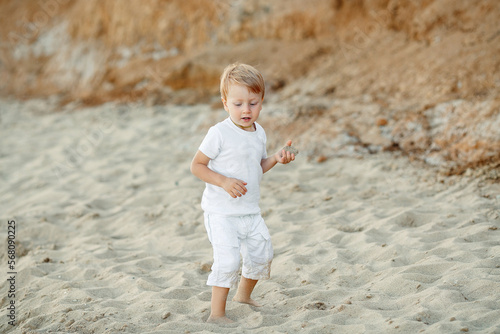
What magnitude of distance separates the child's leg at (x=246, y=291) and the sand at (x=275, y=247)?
4 centimetres

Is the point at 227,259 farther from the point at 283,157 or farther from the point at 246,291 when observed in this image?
the point at 283,157

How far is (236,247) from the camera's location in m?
2.88

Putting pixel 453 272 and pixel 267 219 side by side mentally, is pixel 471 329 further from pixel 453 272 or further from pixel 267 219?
pixel 267 219

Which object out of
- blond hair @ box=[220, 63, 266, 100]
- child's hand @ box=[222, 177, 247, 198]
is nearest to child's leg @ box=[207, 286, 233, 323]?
child's hand @ box=[222, 177, 247, 198]

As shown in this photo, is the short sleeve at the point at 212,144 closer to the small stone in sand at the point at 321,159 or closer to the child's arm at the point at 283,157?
the child's arm at the point at 283,157

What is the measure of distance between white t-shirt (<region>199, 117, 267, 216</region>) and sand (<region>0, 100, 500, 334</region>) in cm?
60

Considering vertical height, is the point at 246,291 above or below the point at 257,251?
below

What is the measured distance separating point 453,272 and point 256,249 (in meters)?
1.15

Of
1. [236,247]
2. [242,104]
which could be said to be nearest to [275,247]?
[236,247]

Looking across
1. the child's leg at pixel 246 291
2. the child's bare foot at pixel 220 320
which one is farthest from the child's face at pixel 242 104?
the child's bare foot at pixel 220 320

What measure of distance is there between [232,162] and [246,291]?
0.76m

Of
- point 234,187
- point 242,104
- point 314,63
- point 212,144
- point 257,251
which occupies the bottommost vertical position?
point 257,251

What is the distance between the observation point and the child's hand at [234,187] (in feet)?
9.16

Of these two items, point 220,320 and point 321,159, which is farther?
point 321,159
